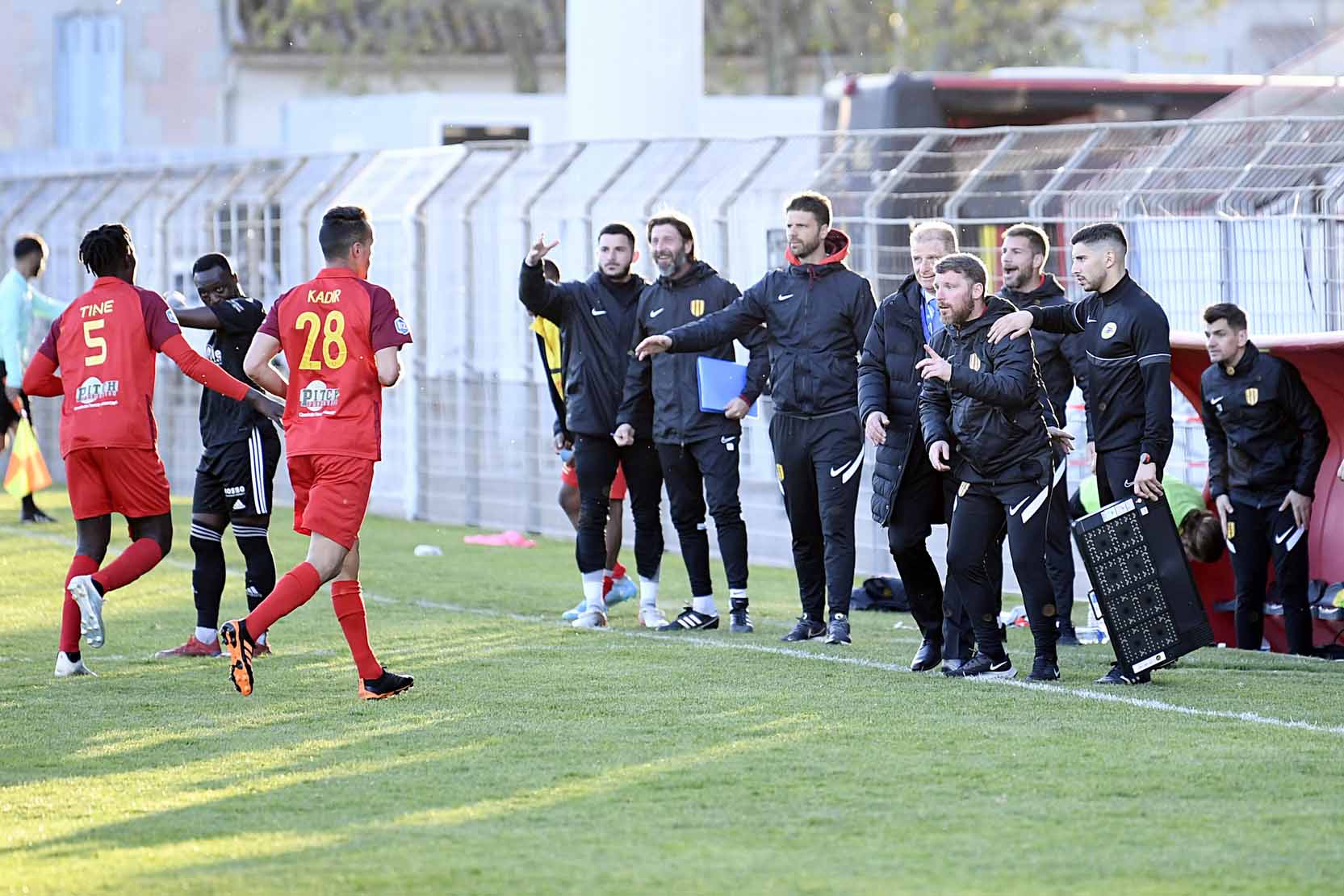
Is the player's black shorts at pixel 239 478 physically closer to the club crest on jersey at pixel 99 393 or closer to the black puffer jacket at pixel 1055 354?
the club crest on jersey at pixel 99 393

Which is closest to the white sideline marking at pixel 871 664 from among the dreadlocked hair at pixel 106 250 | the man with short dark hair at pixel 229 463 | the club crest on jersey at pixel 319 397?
the man with short dark hair at pixel 229 463

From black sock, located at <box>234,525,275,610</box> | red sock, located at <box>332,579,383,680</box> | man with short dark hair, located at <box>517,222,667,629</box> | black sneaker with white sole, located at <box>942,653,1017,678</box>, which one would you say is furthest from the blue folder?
red sock, located at <box>332,579,383,680</box>

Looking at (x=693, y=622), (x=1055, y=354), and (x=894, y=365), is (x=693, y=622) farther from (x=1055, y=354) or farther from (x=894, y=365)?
(x=1055, y=354)

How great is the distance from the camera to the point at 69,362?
8.70 meters

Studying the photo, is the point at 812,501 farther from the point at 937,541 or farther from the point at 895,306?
the point at 937,541

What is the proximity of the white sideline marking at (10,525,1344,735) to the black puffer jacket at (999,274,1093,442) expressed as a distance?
122 cm

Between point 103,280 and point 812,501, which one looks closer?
point 103,280

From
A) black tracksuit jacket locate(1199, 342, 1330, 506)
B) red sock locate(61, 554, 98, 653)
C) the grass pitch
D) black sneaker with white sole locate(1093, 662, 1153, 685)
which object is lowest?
the grass pitch

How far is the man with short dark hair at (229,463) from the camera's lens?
30.2ft

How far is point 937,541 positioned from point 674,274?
407 centimetres

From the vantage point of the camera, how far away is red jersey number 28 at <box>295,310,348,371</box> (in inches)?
304

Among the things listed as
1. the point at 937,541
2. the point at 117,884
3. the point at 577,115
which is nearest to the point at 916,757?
the point at 117,884

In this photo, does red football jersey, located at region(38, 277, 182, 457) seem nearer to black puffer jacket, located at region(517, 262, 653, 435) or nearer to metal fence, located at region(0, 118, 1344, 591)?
black puffer jacket, located at region(517, 262, 653, 435)

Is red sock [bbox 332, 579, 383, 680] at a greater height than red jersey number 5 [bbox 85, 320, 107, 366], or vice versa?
red jersey number 5 [bbox 85, 320, 107, 366]
